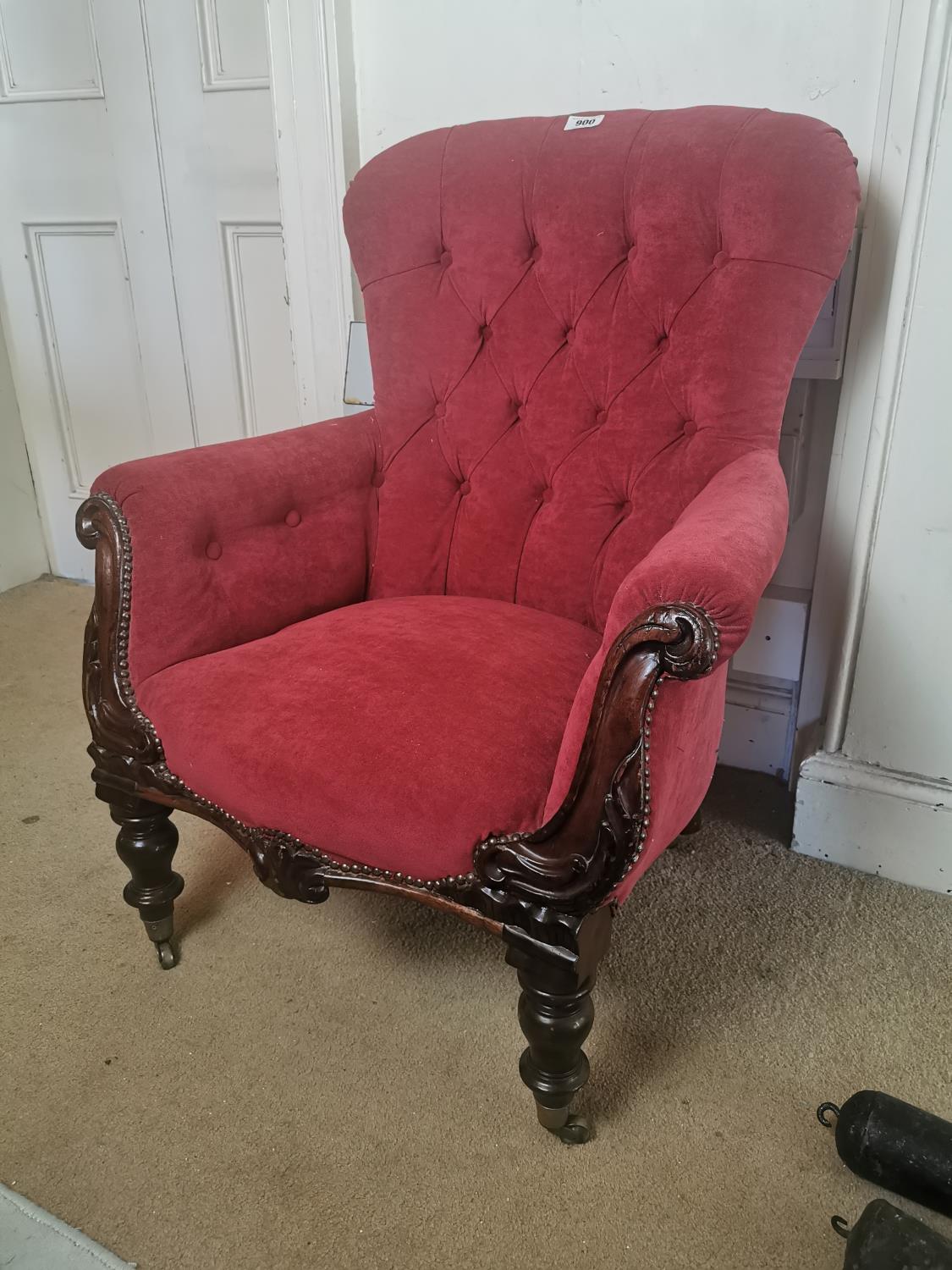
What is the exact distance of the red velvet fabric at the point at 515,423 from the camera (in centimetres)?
101

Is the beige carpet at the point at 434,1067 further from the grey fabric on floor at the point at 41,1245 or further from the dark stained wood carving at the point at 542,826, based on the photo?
the dark stained wood carving at the point at 542,826

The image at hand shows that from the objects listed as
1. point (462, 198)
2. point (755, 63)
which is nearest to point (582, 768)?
point (462, 198)

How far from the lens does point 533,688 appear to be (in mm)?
949

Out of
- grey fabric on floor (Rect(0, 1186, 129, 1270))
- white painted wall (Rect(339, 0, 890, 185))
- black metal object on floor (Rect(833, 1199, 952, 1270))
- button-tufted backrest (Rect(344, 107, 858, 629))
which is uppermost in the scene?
white painted wall (Rect(339, 0, 890, 185))

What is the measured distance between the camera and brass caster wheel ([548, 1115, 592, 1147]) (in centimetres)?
97

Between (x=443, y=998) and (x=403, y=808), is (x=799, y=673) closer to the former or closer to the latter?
(x=443, y=998)

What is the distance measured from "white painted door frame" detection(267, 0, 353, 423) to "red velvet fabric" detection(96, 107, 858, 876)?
358 mm

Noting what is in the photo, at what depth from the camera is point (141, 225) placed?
2.13 meters

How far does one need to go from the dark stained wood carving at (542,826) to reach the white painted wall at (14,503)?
1.64m

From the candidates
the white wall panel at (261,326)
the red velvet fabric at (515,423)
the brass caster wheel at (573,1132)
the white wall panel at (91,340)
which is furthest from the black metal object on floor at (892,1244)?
the white wall panel at (91,340)

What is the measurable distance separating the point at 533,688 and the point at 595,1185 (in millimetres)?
499

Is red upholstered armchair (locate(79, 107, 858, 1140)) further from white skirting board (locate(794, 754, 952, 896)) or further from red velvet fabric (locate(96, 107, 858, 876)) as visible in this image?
white skirting board (locate(794, 754, 952, 896))

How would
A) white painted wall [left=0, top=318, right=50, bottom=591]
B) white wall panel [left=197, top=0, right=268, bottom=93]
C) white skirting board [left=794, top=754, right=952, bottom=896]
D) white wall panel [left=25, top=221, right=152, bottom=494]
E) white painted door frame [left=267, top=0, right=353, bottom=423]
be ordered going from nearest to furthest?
1. white skirting board [left=794, top=754, right=952, bottom=896]
2. white painted door frame [left=267, top=0, right=353, bottom=423]
3. white wall panel [left=197, top=0, right=268, bottom=93]
4. white wall panel [left=25, top=221, right=152, bottom=494]
5. white painted wall [left=0, top=318, right=50, bottom=591]

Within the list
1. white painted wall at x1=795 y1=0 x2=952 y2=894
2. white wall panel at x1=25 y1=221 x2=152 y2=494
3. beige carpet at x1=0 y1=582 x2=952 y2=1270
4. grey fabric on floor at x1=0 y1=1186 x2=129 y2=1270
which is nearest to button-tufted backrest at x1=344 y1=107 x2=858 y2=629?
white painted wall at x1=795 y1=0 x2=952 y2=894
